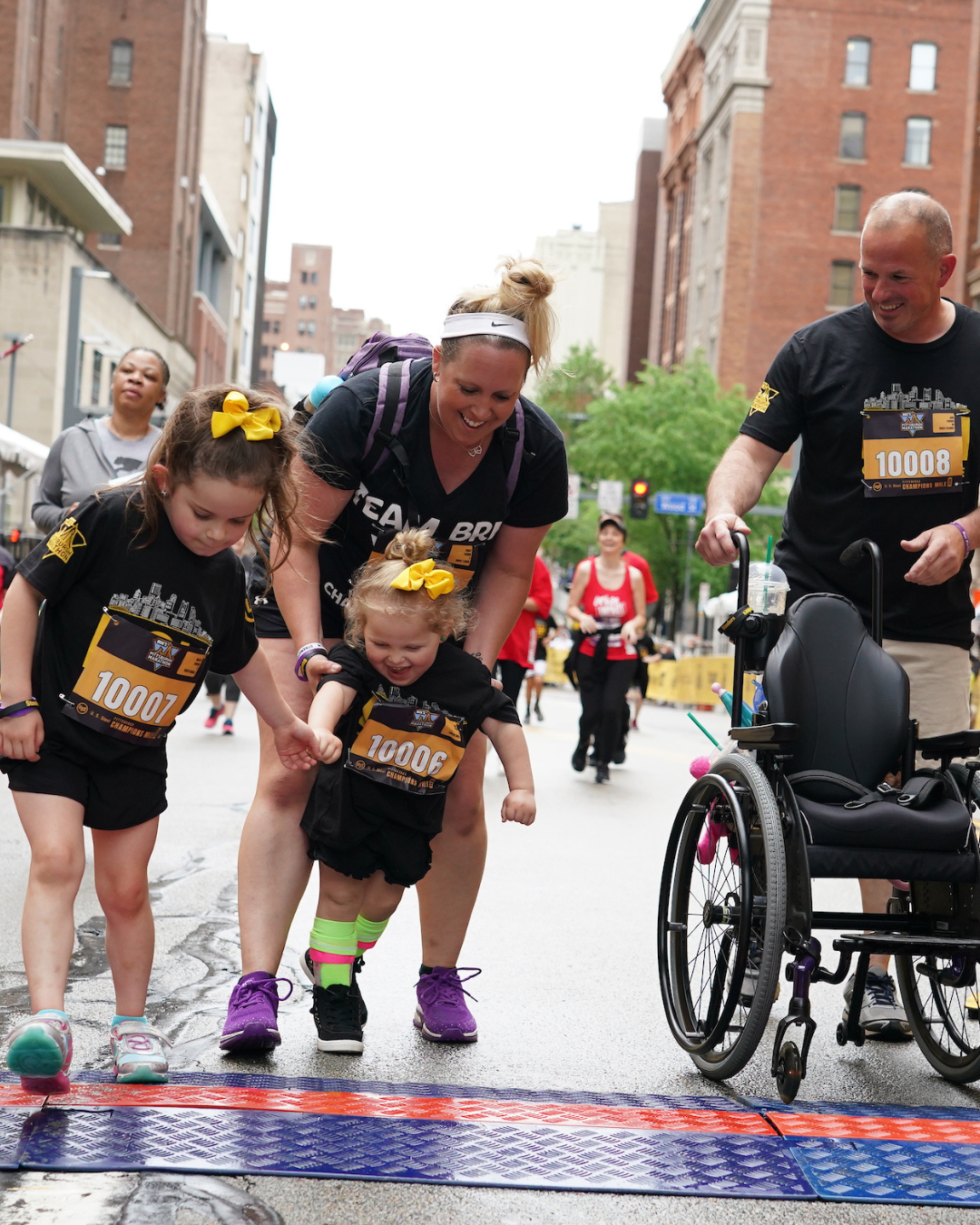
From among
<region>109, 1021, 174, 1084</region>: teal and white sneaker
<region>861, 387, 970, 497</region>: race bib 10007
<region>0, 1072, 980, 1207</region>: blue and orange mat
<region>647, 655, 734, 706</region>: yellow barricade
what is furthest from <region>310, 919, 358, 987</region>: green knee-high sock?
<region>647, 655, 734, 706</region>: yellow barricade

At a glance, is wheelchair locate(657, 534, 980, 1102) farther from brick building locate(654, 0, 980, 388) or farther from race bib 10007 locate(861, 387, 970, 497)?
brick building locate(654, 0, 980, 388)

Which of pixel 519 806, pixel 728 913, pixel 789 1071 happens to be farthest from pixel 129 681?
pixel 789 1071

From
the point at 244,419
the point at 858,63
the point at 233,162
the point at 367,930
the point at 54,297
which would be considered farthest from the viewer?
the point at 233,162

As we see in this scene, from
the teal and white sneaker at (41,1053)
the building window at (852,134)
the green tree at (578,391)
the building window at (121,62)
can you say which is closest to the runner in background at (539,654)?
the teal and white sneaker at (41,1053)

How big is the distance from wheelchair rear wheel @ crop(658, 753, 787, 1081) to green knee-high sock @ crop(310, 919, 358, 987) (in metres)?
0.81

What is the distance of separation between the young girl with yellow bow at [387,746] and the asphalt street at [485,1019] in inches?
10.2

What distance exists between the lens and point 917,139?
60.6 metres

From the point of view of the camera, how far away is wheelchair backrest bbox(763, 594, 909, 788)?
376 centimetres

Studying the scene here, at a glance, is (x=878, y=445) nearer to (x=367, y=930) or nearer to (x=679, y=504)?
(x=367, y=930)

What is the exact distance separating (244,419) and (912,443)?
1.95 meters

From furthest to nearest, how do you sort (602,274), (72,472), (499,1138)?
(602,274)
(72,472)
(499,1138)

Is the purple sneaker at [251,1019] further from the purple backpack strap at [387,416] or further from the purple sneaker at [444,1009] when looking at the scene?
the purple backpack strap at [387,416]

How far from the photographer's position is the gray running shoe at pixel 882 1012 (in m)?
4.28

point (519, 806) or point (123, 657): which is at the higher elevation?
point (123, 657)
